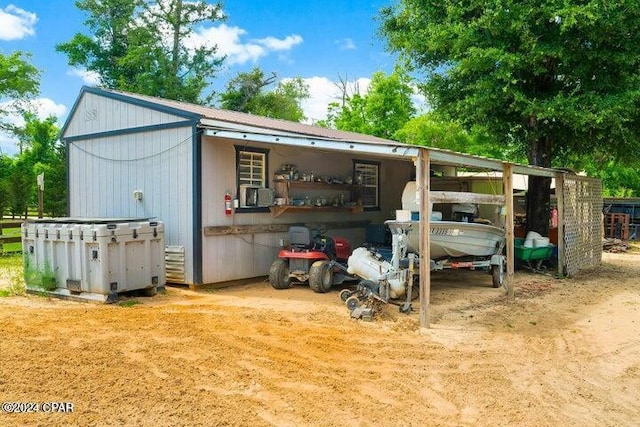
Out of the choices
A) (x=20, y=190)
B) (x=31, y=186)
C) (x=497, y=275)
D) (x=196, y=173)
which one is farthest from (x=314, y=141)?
(x=31, y=186)

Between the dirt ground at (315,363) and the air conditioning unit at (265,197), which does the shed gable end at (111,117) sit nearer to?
the air conditioning unit at (265,197)

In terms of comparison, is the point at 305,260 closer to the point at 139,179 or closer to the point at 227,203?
the point at 227,203

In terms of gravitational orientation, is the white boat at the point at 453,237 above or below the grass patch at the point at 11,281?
above

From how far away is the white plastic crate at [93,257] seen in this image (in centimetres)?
743

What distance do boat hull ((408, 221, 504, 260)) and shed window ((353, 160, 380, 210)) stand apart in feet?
12.8

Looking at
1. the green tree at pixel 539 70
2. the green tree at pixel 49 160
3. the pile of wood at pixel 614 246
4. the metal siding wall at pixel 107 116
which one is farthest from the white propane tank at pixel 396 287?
the pile of wood at pixel 614 246

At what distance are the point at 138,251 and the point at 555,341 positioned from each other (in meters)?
5.67

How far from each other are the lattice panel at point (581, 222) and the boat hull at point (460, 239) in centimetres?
317

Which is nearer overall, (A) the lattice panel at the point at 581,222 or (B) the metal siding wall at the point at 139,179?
(B) the metal siding wall at the point at 139,179

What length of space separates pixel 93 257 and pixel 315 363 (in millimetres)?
4126

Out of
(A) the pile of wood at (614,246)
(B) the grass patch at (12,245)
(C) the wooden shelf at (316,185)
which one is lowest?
(A) the pile of wood at (614,246)

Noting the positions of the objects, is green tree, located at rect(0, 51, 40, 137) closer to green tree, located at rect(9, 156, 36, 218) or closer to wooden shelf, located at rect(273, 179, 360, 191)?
green tree, located at rect(9, 156, 36, 218)

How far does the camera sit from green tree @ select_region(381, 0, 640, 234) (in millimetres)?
10545

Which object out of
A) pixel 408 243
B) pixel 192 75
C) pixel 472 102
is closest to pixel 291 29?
pixel 192 75
